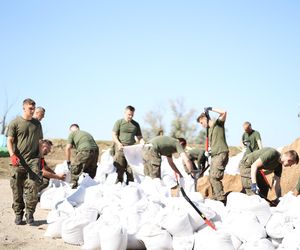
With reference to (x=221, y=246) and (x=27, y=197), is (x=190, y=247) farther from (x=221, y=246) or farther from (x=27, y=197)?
(x=27, y=197)

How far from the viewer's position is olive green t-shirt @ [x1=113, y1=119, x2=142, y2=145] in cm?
949

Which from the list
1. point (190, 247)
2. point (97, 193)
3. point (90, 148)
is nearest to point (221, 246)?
point (190, 247)

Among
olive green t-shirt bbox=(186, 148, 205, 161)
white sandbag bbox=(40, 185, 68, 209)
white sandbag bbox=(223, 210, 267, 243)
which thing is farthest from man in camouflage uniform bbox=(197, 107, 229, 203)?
white sandbag bbox=(223, 210, 267, 243)

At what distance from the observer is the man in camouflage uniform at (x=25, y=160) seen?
6312 millimetres

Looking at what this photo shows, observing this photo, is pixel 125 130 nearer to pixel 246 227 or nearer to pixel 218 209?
pixel 218 209

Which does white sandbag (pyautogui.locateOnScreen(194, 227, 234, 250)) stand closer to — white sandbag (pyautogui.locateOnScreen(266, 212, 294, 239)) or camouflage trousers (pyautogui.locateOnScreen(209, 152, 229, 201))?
white sandbag (pyautogui.locateOnScreen(266, 212, 294, 239))

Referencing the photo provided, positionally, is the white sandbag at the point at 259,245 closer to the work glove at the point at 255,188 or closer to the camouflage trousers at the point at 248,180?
the work glove at the point at 255,188

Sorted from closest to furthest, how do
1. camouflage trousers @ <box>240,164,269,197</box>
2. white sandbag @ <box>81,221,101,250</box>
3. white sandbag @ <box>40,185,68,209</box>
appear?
white sandbag @ <box>81,221,101,250</box> → camouflage trousers @ <box>240,164,269,197</box> → white sandbag @ <box>40,185,68,209</box>

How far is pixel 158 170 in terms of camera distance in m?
8.32

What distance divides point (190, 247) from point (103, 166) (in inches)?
244

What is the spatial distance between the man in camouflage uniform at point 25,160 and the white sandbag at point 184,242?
224cm

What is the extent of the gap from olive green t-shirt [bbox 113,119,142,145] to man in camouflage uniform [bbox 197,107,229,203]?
230 centimetres

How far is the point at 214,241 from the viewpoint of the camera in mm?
4492

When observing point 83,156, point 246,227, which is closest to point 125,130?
point 83,156
